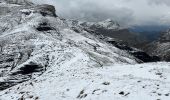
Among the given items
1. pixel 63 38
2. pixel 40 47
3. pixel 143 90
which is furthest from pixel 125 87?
pixel 63 38

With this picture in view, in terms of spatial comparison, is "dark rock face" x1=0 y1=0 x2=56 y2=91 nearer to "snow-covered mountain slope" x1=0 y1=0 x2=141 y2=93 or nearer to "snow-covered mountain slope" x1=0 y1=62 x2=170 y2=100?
"snow-covered mountain slope" x1=0 y1=0 x2=141 y2=93

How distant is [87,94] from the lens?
29.0 metres

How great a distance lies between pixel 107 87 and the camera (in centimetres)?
2975

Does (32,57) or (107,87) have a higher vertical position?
(107,87)

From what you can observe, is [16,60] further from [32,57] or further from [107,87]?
[107,87]

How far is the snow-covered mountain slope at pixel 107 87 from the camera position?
87.1 ft

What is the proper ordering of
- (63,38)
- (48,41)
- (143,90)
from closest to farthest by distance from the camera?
(143,90) < (48,41) < (63,38)

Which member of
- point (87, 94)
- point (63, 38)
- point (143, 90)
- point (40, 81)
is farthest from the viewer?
point (63, 38)

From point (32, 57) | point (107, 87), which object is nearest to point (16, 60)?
point (32, 57)

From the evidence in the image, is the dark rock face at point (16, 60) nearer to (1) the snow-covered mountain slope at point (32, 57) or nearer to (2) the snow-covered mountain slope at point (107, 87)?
(1) the snow-covered mountain slope at point (32, 57)

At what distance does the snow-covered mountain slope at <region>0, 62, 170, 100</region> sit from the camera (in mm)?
26544

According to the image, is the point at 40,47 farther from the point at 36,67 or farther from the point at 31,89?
the point at 31,89

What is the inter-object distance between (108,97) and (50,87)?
10.5 metres

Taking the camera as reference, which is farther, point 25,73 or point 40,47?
point 40,47
